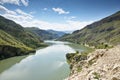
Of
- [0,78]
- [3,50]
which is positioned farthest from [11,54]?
[0,78]

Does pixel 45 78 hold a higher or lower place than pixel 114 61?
lower

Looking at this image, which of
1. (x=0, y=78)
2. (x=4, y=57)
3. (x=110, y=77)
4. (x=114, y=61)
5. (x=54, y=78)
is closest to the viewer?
(x=110, y=77)

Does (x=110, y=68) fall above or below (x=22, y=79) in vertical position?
above

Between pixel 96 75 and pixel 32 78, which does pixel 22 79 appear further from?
pixel 96 75

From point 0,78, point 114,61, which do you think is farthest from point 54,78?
point 114,61

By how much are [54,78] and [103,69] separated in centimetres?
4794

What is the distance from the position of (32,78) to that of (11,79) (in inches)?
356

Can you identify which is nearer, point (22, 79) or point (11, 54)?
point (22, 79)

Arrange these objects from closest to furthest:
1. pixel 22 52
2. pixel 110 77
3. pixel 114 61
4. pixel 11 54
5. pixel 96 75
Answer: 1. pixel 110 77
2. pixel 96 75
3. pixel 114 61
4. pixel 11 54
5. pixel 22 52

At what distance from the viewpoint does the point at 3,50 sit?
158 meters

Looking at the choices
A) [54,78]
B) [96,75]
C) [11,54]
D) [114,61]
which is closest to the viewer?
[96,75]

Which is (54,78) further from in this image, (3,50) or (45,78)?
(3,50)

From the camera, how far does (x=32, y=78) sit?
78.1m

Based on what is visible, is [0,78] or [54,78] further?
[0,78]
